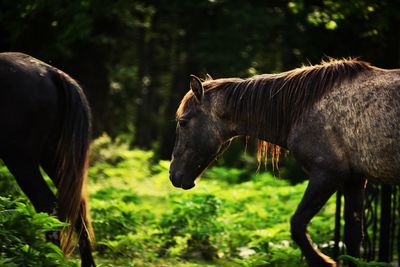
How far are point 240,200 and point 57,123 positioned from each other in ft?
14.7

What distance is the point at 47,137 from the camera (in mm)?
6543

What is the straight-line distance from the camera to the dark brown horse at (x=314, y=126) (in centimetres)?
583

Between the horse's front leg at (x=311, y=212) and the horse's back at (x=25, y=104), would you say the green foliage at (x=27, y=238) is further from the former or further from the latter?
the horse's front leg at (x=311, y=212)

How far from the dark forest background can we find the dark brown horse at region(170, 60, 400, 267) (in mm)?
3333

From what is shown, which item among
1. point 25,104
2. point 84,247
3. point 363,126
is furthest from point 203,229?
point 363,126

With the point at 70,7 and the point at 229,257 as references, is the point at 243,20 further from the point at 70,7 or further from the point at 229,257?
the point at 229,257

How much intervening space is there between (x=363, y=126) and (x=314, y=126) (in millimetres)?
424

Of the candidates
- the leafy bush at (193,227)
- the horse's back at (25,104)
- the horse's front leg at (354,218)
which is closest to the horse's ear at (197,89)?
the horse's back at (25,104)

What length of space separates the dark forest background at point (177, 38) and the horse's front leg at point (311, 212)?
159 inches

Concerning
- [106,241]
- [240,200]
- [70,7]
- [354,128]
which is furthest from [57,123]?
[70,7]

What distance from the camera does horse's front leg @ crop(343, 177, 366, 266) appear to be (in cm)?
633

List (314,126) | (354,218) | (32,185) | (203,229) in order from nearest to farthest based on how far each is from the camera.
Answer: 1. (314,126)
2. (32,185)
3. (354,218)
4. (203,229)

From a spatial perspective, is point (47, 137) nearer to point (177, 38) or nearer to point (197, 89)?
point (197, 89)

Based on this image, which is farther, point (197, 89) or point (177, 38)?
point (177, 38)
